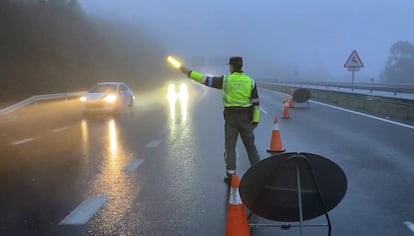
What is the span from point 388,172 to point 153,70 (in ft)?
314

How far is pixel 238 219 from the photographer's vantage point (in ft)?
14.7

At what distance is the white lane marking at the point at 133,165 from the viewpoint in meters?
8.58

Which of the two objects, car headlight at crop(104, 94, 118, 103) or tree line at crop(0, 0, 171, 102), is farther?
tree line at crop(0, 0, 171, 102)

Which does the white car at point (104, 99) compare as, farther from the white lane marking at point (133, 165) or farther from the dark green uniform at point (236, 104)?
the dark green uniform at point (236, 104)

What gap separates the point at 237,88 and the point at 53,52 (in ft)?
137

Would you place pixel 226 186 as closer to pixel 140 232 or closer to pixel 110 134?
pixel 140 232

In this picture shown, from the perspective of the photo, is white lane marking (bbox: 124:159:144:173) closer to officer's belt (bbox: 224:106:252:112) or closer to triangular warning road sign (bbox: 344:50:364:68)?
officer's belt (bbox: 224:106:252:112)

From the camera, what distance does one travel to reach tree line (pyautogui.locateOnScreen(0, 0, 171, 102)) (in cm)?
3622

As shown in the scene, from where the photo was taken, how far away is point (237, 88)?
701 cm

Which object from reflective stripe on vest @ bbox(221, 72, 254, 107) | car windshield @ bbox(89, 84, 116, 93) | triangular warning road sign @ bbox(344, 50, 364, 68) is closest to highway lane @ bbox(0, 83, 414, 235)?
reflective stripe on vest @ bbox(221, 72, 254, 107)

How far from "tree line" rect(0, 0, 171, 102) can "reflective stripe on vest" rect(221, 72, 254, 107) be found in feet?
86.2

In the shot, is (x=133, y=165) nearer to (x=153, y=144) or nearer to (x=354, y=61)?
(x=153, y=144)

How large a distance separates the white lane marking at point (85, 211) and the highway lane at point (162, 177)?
0.09 feet

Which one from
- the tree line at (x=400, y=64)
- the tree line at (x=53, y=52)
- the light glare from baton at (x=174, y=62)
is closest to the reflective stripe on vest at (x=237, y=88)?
the light glare from baton at (x=174, y=62)
